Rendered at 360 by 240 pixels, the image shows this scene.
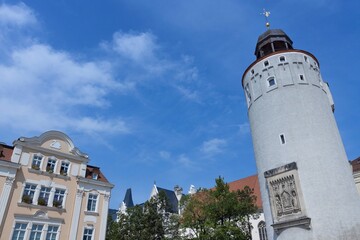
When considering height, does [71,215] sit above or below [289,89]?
below

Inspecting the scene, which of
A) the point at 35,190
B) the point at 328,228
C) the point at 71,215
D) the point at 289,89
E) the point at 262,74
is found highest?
the point at 262,74

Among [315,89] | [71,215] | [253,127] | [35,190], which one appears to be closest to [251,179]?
[253,127]

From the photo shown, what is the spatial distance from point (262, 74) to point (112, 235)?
26.1m

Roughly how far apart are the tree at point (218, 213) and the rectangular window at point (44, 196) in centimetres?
1305

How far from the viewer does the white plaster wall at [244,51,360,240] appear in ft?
73.1

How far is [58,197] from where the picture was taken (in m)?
28.0

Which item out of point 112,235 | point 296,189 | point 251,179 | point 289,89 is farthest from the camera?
point 251,179

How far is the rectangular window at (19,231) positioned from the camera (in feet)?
80.5

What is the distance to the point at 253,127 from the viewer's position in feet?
96.8

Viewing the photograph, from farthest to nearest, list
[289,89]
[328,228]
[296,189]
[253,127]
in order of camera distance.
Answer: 1. [253,127]
2. [289,89]
3. [296,189]
4. [328,228]

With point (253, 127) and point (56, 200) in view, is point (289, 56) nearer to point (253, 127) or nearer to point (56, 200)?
point (253, 127)

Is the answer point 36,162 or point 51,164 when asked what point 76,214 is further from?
point 36,162

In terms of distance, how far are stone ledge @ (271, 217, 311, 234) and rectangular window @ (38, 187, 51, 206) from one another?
66.7 ft

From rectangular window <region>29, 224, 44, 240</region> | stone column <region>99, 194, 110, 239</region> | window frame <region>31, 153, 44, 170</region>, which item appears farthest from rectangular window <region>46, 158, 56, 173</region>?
stone column <region>99, 194, 110, 239</region>
